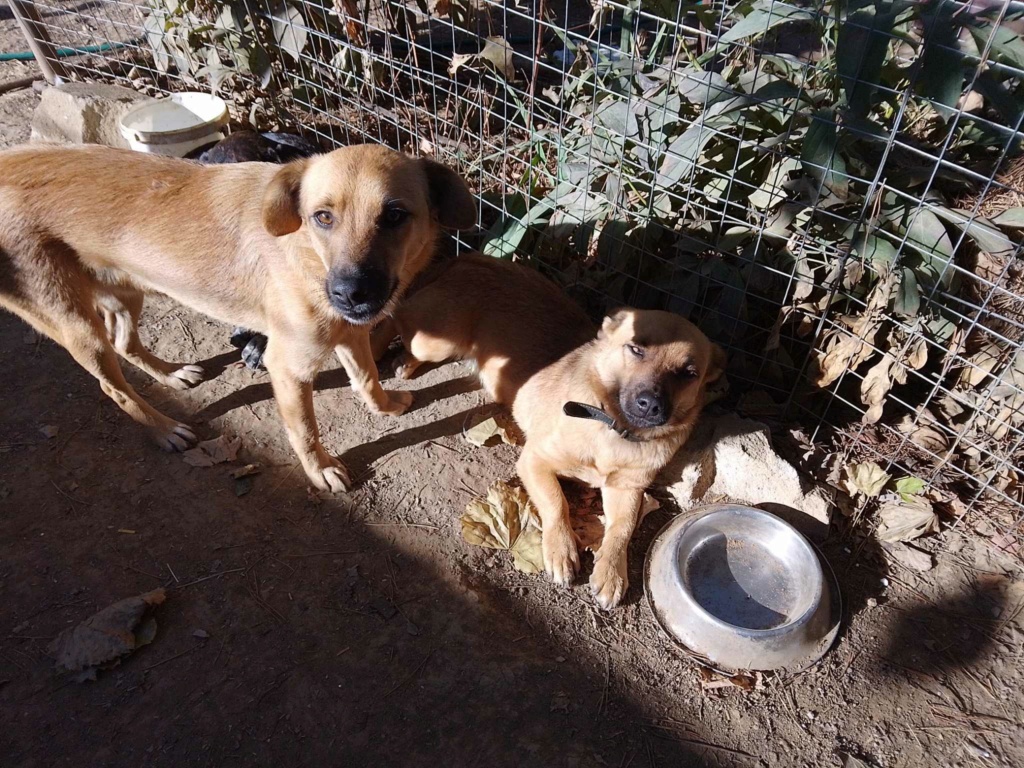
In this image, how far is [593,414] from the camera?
351 centimetres

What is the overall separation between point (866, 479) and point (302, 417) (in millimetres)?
3088

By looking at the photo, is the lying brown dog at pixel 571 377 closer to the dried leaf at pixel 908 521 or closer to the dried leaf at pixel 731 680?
the dried leaf at pixel 731 680

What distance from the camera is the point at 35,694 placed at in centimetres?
308

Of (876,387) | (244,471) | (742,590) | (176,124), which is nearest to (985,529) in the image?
(876,387)

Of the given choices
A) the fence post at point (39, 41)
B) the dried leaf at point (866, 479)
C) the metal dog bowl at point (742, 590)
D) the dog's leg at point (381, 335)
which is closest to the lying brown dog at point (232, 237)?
the dog's leg at point (381, 335)

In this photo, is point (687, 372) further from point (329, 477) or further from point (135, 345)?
point (135, 345)

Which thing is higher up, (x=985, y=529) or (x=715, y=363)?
(x=715, y=363)

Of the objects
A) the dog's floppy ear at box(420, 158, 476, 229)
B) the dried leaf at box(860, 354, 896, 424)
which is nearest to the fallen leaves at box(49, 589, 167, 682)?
the dog's floppy ear at box(420, 158, 476, 229)

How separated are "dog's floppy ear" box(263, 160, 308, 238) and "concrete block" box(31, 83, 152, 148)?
3.49 metres

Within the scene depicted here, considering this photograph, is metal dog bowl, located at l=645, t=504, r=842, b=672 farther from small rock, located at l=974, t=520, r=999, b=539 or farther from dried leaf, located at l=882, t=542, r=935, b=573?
small rock, located at l=974, t=520, r=999, b=539

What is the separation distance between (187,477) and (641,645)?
103 inches

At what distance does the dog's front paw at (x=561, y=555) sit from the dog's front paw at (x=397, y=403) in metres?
1.30

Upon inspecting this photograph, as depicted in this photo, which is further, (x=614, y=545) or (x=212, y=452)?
(x=212, y=452)

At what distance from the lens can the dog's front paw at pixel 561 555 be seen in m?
3.59
